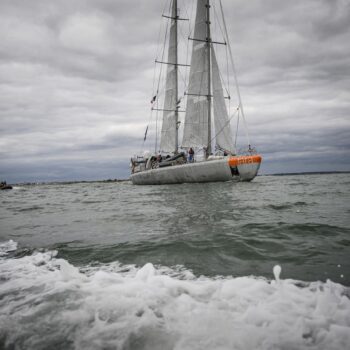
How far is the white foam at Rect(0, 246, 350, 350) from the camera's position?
221cm

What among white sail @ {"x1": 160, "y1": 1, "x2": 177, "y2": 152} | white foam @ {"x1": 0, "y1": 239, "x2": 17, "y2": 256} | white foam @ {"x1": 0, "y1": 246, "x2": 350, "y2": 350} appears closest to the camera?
white foam @ {"x1": 0, "y1": 246, "x2": 350, "y2": 350}

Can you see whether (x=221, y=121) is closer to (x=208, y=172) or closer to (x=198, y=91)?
(x=198, y=91)

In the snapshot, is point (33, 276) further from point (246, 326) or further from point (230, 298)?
point (246, 326)

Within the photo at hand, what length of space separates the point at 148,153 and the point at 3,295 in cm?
3775

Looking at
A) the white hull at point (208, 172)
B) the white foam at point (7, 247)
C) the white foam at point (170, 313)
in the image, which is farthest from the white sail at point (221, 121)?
the white foam at point (170, 313)

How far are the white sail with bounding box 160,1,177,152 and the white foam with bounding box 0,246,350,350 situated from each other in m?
36.2

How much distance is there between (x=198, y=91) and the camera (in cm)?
3209

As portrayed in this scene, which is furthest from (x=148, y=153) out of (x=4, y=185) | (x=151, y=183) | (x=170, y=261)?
(x=170, y=261)

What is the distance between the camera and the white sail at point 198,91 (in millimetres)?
31828

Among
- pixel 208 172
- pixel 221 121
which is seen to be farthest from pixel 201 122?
pixel 208 172

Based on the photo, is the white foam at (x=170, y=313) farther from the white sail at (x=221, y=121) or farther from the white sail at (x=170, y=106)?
the white sail at (x=170, y=106)

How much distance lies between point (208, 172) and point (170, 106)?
16.3 metres

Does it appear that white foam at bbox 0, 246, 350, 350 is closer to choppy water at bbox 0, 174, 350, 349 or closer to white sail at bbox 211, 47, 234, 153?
choppy water at bbox 0, 174, 350, 349

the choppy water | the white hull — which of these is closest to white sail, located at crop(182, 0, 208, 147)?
the white hull
